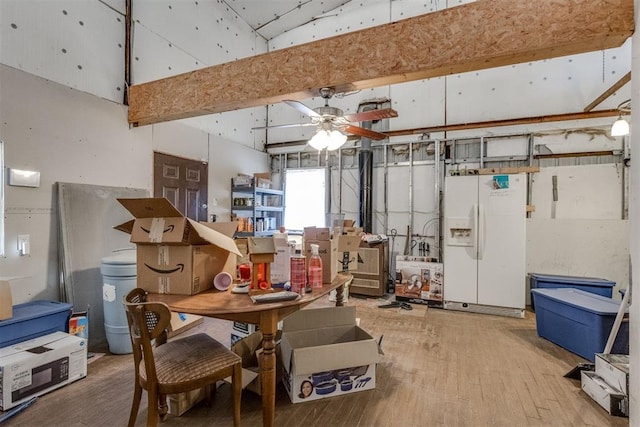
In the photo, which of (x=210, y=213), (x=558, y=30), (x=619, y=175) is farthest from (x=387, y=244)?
(x=558, y=30)

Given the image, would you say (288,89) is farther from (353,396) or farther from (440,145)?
(440,145)

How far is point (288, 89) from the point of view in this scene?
2.77 meters

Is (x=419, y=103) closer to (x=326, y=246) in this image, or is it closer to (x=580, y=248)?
(x=580, y=248)

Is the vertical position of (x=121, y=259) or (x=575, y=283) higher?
(x=121, y=259)

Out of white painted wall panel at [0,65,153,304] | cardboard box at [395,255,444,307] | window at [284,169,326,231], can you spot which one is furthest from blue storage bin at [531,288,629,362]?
white painted wall panel at [0,65,153,304]

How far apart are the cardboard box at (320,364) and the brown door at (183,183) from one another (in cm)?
250

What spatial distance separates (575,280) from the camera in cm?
413

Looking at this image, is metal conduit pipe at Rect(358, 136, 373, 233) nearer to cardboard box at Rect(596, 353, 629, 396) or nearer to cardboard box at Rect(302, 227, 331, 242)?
cardboard box at Rect(302, 227, 331, 242)

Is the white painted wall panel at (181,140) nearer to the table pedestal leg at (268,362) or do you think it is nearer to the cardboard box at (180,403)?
the cardboard box at (180,403)

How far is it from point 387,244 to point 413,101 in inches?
97.9

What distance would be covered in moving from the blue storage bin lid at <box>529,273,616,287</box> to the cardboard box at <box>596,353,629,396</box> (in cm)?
207

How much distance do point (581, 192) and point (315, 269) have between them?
4533mm

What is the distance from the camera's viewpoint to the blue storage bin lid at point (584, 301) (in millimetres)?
2777

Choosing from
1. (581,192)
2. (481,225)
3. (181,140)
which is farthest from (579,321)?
(181,140)
